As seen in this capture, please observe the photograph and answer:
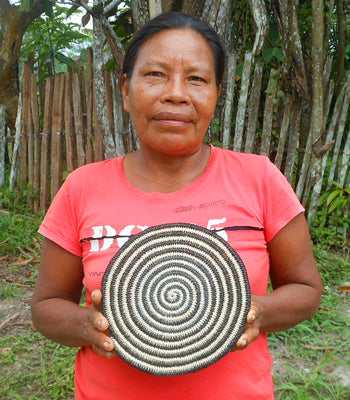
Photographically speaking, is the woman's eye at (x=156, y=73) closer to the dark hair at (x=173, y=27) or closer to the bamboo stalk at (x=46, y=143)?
the dark hair at (x=173, y=27)

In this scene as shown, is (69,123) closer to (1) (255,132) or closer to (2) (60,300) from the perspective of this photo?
(1) (255,132)

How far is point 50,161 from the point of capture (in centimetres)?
489

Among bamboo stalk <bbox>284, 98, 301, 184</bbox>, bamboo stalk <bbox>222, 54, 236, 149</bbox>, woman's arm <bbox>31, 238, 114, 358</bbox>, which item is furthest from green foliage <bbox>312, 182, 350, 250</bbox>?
woman's arm <bbox>31, 238, 114, 358</bbox>

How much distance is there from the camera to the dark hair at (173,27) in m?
1.35

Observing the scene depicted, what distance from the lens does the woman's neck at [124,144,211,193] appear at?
1412 mm

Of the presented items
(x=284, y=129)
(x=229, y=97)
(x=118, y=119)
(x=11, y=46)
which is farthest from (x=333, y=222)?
(x=11, y=46)

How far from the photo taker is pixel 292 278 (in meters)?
1.34

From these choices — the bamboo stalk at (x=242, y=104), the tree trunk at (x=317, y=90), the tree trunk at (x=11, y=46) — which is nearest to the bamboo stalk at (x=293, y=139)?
the tree trunk at (x=317, y=90)

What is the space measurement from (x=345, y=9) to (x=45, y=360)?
3.75 m

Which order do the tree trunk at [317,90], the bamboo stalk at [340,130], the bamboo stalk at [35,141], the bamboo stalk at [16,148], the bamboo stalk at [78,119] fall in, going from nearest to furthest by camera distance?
the tree trunk at [317,90] → the bamboo stalk at [340,130] → the bamboo stalk at [78,119] → the bamboo stalk at [35,141] → the bamboo stalk at [16,148]

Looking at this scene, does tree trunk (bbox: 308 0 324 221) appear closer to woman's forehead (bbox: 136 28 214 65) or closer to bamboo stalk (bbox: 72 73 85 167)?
woman's forehead (bbox: 136 28 214 65)

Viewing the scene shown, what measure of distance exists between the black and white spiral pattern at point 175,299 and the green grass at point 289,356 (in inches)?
52.4

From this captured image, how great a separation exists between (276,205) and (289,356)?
5.20 feet

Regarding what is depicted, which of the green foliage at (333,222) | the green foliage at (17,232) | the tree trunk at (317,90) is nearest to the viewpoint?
the tree trunk at (317,90)
